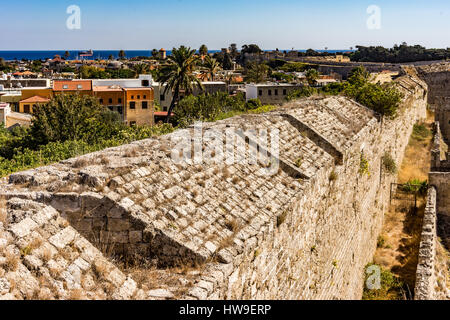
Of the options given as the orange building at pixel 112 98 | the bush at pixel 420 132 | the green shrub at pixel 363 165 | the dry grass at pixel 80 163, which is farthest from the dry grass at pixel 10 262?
the orange building at pixel 112 98

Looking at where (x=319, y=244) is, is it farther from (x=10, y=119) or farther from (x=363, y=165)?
(x=10, y=119)

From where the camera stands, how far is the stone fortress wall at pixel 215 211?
4734 mm

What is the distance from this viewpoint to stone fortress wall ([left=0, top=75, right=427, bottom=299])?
186 inches

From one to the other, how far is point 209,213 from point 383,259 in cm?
1070

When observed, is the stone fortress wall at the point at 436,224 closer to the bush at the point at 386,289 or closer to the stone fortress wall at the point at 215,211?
the bush at the point at 386,289

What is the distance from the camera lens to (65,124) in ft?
79.8

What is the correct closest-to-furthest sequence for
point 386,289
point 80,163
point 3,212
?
point 3,212 → point 80,163 → point 386,289

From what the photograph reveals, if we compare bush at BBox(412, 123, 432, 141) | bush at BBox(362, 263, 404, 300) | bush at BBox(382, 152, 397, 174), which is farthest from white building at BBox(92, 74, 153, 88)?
bush at BBox(362, 263, 404, 300)

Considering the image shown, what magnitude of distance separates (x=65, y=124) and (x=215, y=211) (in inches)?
806

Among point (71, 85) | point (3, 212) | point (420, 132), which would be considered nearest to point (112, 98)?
point (71, 85)

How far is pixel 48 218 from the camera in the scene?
4.39m

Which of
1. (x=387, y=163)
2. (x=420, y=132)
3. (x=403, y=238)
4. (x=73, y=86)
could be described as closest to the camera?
(x=403, y=238)

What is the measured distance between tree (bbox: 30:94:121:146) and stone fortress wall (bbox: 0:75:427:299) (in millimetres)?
15631

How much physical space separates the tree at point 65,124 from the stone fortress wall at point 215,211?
1563 cm
